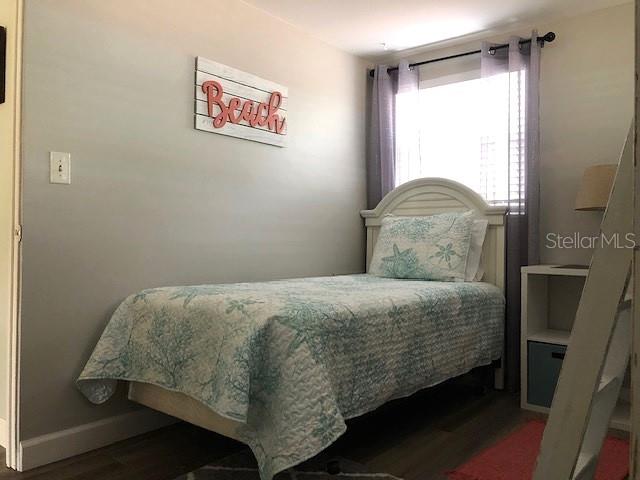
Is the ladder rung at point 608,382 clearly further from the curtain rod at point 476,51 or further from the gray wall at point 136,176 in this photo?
the curtain rod at point 476,51

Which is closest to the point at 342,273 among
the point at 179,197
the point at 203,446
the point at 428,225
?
the point at 428,225

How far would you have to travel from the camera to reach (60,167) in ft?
6.86

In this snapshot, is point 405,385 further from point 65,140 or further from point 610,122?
point 610,122

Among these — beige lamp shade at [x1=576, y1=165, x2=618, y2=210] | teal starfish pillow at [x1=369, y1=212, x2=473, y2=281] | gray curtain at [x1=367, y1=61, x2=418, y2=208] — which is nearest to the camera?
beige lamp shade at [x1=576, y1=165, x2=618, y2=210]

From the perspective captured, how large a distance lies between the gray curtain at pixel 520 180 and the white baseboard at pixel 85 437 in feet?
6.29

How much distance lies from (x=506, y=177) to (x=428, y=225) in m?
0.56

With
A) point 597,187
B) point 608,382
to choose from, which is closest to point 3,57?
point 608,382

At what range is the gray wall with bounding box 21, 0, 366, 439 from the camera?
2051mm

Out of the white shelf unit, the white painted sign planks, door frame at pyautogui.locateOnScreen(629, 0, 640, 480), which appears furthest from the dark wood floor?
the white painted sign planks

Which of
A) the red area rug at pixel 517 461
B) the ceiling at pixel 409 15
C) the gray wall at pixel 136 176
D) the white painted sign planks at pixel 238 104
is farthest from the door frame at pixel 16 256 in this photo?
the red area rug at pixel 517 461

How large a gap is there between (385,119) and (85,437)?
2607 mm

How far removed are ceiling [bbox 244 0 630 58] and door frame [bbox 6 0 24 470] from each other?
126cm

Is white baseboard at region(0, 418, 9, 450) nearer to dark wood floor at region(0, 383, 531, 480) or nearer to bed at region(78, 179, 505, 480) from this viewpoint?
dark wood floor at region(0, 383, 531, 480)

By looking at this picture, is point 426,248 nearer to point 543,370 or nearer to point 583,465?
point 543,370
